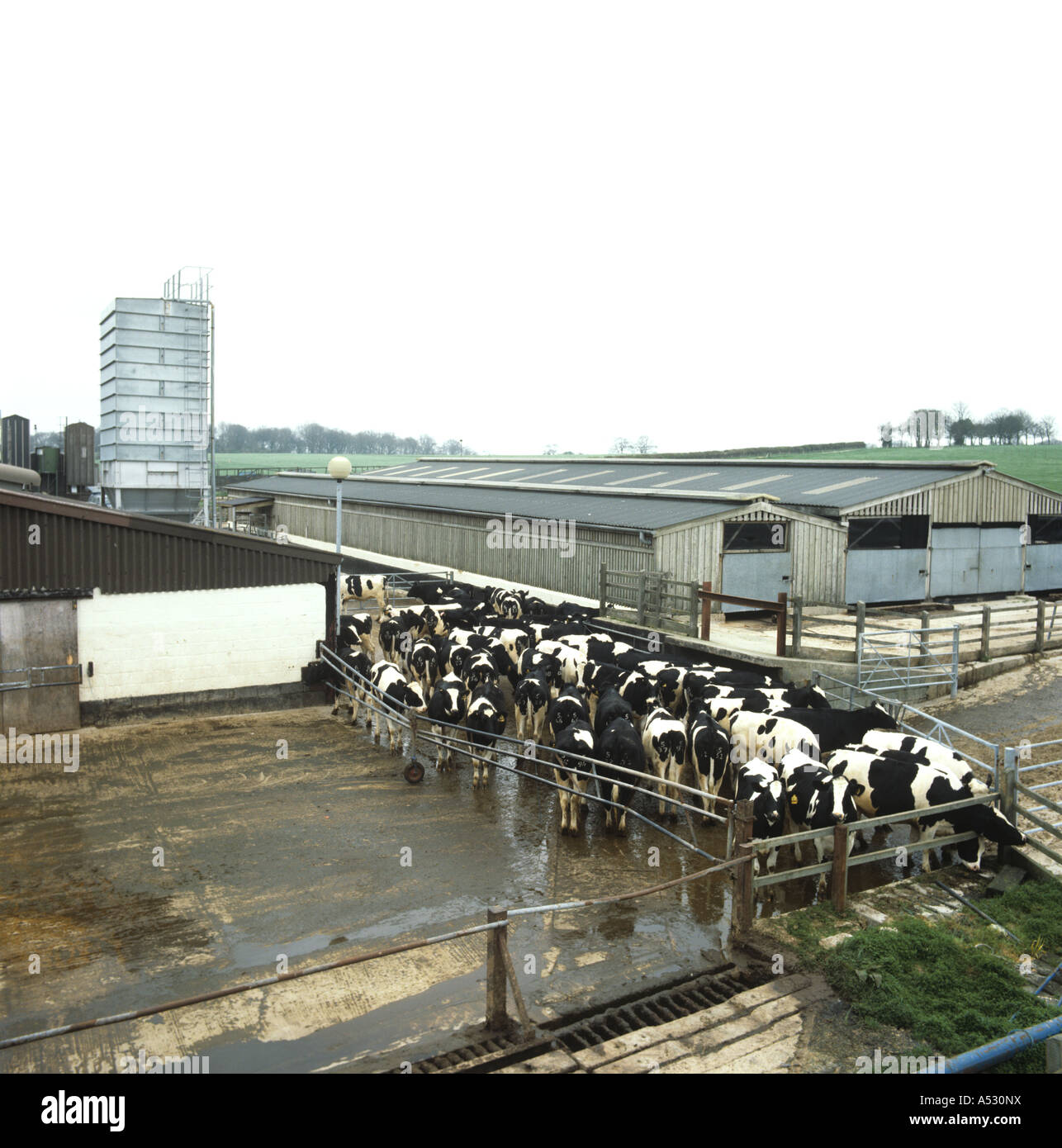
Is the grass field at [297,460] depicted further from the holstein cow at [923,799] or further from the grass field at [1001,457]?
the holstein cow at [923,799]

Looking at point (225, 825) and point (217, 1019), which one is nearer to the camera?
point (217, 1019)

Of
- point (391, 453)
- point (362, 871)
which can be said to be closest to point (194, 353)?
point (362, 871)

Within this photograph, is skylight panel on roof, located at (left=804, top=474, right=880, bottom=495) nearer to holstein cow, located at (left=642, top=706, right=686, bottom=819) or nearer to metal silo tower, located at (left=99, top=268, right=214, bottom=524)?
holstein cow, located at (left=642, top=706, right=686, bottom=819)

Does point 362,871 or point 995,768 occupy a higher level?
point 995,768

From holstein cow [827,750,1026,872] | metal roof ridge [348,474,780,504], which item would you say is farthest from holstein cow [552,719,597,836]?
metal roof ridge [348,474,780,504]

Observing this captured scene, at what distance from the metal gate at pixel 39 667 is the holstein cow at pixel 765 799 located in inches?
436

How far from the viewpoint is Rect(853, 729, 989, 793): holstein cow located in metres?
10.7

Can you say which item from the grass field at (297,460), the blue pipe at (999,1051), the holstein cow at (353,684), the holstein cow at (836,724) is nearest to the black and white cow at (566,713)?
the holstein cow at (836,724)

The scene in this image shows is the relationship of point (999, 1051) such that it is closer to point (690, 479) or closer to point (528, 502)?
point (528, 502)

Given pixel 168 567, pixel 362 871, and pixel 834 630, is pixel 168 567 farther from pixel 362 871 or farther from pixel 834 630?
pixel 834 630

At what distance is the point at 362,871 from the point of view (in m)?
9.87

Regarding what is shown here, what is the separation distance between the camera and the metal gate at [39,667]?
48.4 ft
